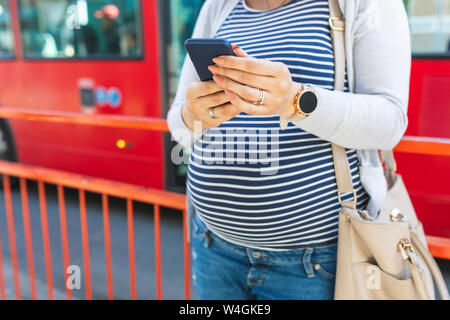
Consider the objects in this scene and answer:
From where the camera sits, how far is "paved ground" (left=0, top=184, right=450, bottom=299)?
9.75 feet

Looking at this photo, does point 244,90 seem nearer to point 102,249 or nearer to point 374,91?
point 374,91

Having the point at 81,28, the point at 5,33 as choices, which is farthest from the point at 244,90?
the point at 5,33

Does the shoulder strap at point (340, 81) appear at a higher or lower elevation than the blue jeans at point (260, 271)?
higher

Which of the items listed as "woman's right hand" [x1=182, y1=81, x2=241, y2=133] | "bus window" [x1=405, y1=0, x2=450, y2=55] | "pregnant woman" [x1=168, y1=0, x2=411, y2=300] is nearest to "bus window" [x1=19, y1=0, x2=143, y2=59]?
"bus window" [x1=405, y1=0, x2=450, y2=55]

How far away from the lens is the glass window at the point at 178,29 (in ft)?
12.7

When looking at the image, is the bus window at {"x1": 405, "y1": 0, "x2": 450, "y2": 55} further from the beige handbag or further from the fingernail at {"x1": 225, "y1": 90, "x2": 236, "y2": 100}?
the fingernail at {"x1": 225, "y1": 90, "x2": 236, "y2": 100}

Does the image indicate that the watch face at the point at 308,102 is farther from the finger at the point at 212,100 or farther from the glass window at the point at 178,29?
the glass window at the point at 178,29

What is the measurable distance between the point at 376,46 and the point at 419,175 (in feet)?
7.71

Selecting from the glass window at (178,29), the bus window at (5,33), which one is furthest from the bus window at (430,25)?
the bus window at (5,33)

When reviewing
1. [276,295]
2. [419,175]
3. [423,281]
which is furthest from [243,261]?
[419,175]

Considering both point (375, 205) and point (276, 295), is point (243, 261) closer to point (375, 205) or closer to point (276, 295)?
point (276, 295)

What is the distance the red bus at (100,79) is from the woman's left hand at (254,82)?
2494mm

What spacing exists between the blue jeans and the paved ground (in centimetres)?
151

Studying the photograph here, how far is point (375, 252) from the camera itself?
100 centimetres
